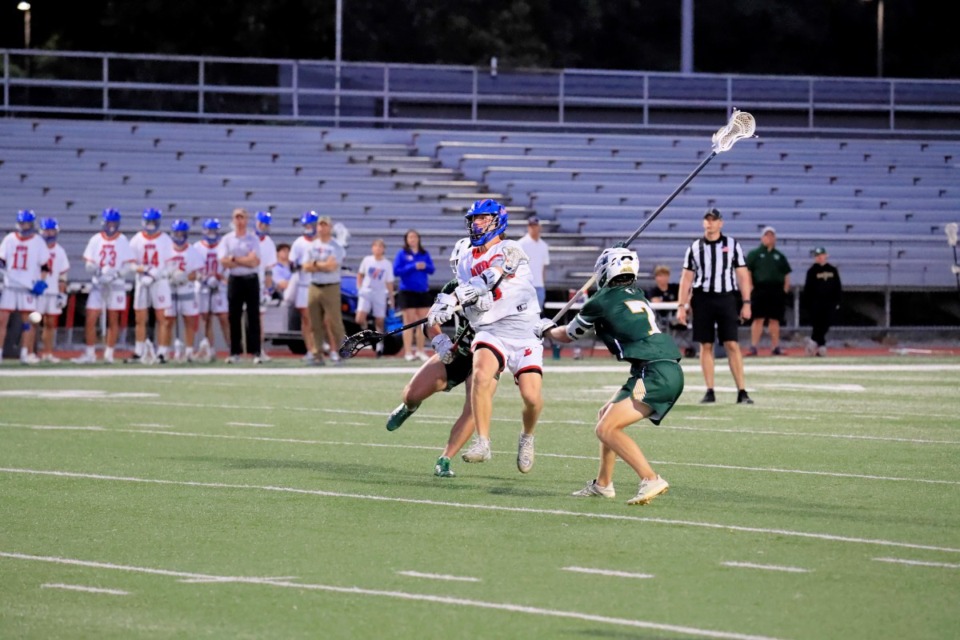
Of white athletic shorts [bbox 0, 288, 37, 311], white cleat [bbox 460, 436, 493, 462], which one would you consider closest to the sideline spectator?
white athletic shorts [bbox 0, 288, 37, 311]

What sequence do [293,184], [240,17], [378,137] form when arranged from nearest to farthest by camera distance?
[293,184] → [378,137] → [240,17]

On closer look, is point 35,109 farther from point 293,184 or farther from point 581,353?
point 581,353

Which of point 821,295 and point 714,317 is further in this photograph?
point 821,295

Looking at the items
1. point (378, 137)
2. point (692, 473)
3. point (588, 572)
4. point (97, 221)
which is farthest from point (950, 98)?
point (588, 572)

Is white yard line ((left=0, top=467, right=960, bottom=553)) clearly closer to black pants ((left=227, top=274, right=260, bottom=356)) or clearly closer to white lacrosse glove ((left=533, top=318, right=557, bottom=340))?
white lacrosse glove ((left=533, top=318, right=557, bottom=340))

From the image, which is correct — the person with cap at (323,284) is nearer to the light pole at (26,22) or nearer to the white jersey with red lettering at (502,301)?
the white jersey with red lettering at (502,301)

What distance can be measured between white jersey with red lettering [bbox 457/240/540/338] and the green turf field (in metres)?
0.94

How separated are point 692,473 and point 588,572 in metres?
3.72

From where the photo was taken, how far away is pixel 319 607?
648 cm

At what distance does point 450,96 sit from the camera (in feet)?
112

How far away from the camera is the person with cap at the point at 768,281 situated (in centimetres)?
2573

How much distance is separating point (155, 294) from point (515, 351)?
13404 mm

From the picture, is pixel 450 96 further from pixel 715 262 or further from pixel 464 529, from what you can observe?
pixel 464 529

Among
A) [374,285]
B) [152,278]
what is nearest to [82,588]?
[152,278]
